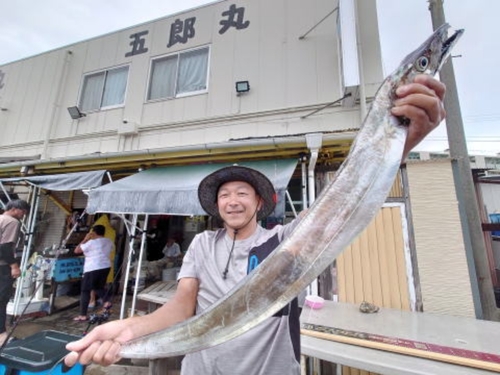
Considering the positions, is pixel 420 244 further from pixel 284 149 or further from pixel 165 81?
pixel 165 81

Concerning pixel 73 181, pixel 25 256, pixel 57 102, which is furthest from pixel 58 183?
pixel 57 102

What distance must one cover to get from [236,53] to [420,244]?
605 centimetres

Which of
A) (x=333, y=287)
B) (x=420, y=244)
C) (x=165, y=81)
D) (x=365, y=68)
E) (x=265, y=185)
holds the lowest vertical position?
(x=333, y=287)

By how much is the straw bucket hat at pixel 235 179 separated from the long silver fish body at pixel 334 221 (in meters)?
0.81

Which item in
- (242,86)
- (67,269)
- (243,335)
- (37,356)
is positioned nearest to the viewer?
(243,335)

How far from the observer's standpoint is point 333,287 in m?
4.04

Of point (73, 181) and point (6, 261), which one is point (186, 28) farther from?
point (6, 261)

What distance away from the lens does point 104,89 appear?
8352 millimetres

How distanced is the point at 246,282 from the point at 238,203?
72 cm

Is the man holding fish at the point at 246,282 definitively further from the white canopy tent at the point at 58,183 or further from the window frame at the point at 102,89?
the window frame at the point at 102,89

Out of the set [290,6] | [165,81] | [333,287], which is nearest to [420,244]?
[333,287]

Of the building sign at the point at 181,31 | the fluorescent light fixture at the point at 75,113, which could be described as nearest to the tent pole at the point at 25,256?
the fluorescent light fixture at the point at 75,113

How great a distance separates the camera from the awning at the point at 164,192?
4098 mm

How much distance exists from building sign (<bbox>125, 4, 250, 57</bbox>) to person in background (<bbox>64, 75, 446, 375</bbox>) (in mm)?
6613
